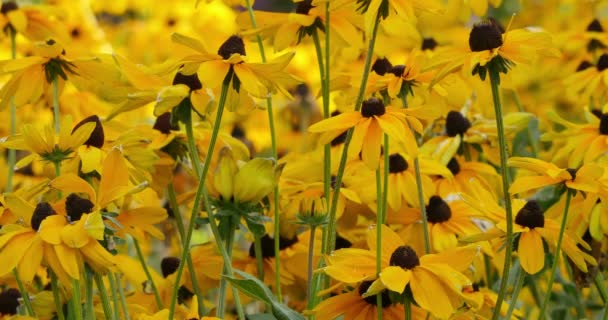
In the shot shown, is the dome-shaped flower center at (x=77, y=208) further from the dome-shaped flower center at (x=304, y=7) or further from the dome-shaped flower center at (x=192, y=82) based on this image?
the dome-shaped flower center at (x=304, y=7)

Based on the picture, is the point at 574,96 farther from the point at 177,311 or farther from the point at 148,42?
the point at 148,42

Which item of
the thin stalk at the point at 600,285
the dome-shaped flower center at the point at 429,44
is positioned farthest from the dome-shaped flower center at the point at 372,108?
the dome-shaped flower center at the point at 429,44

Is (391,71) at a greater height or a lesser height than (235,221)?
greater

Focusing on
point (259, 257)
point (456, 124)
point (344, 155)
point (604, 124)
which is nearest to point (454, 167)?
point (456, 124)

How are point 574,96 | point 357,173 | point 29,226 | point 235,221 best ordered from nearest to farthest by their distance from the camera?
point 29,226
point 235,221
point 357,173
point 574,96

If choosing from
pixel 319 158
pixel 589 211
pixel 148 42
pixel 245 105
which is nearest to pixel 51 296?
pixel 245 105

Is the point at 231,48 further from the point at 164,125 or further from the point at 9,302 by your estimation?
the point at 9,302

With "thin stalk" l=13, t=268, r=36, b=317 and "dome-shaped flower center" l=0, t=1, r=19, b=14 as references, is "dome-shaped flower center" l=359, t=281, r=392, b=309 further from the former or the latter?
"dome-shaped flower center" l=0, t=1, r=19, b=14
